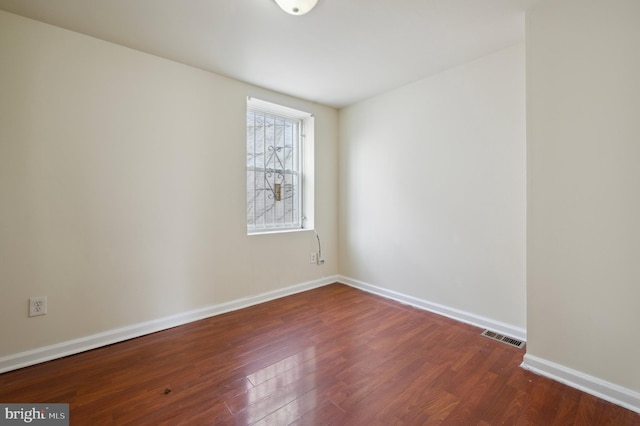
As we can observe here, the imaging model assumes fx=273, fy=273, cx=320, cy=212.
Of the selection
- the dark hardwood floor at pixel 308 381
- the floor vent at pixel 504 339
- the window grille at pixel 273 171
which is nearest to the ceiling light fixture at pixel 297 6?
the window grille at pixel 273 171

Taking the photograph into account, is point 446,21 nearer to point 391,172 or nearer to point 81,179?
point 391,172

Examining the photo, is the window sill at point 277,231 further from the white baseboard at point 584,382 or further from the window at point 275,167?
the white baseboard at point 584,382

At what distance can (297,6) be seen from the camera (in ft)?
5.57

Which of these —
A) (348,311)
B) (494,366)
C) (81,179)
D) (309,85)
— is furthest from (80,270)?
(494,366)

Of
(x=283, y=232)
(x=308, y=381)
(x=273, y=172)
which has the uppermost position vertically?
(x=273, y=172)

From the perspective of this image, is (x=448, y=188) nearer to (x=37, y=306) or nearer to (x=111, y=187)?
(x=111, y=187)

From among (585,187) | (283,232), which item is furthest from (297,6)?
(283,232)

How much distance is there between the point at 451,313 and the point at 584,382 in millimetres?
1051

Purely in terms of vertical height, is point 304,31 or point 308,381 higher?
point 304,31

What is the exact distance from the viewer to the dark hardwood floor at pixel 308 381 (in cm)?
141

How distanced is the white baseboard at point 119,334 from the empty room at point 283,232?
0.05ft

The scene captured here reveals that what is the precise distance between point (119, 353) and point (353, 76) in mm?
3081

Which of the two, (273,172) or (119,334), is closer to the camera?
(119,334)

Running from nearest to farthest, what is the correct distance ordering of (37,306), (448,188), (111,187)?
(37,306) → (111,187) → (448,188)
